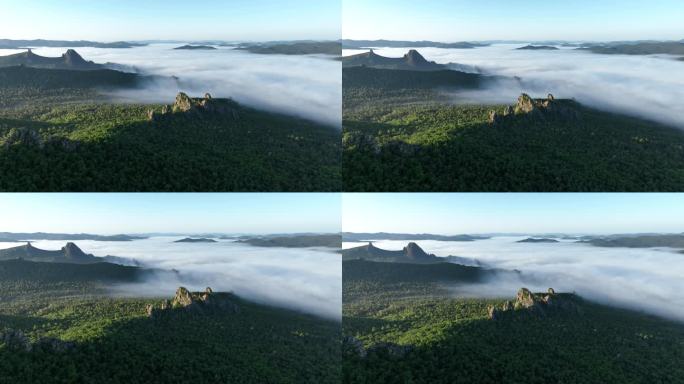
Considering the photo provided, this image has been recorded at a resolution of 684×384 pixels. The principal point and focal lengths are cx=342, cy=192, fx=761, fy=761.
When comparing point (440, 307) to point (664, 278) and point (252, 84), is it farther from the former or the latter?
point (252, 84)

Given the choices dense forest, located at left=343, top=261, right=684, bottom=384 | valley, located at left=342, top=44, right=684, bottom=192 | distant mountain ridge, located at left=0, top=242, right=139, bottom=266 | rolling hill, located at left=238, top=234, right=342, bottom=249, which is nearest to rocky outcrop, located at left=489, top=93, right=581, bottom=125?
valley, located at left=342, top=44, right=684, bottom=192

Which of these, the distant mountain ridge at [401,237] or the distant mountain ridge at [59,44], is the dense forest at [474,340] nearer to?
the distant mountain ridge at [401,237]

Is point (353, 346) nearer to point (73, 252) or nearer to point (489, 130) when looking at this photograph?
point (489, 130)

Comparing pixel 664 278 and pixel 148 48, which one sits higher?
pixel 148 48

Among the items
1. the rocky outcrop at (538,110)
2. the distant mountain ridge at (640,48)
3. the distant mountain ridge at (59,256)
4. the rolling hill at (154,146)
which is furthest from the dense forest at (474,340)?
the distant mountain ridge at (640,48)

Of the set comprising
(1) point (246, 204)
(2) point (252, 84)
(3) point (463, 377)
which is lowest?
(3) point (463, 377)

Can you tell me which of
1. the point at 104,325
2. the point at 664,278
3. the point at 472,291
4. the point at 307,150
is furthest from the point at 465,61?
the point at 104,325
